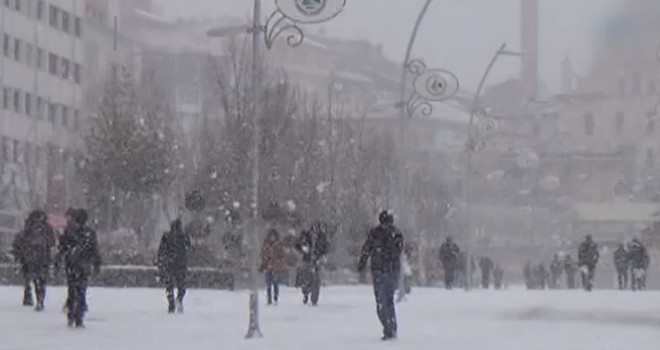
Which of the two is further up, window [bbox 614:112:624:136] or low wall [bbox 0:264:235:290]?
window [bbox 614:112:624:136]

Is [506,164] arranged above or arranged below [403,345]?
above

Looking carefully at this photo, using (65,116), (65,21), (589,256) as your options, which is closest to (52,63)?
(65,116)

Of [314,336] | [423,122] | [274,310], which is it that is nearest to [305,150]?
[274,310]

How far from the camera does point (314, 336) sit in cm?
2161

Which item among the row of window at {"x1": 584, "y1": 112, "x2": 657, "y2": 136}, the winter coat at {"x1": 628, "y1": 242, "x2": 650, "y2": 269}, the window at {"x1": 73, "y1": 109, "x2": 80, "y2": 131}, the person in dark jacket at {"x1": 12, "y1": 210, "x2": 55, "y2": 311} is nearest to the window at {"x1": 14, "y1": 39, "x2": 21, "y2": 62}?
the window at {"x1": 73, "y1": 109, "x2": 80, "y2": 131}

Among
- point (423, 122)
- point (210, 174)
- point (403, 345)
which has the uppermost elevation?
point (423, 122)

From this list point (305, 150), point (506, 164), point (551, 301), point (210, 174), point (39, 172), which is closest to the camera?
point (551, 301)

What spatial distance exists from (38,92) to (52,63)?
2825 mm

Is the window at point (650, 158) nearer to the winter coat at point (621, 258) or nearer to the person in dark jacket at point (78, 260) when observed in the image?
the winter coat at point (621, 258)

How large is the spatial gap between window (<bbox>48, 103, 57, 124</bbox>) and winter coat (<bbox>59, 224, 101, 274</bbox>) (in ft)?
213

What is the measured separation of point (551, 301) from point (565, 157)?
88146 mm

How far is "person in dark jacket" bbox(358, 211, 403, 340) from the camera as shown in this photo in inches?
822

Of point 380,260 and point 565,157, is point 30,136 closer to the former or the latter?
point 565,157

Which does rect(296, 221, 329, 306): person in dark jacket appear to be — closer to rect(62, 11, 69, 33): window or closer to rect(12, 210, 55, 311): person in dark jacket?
rect(12, 210, 55, 311): person in dark jacket
